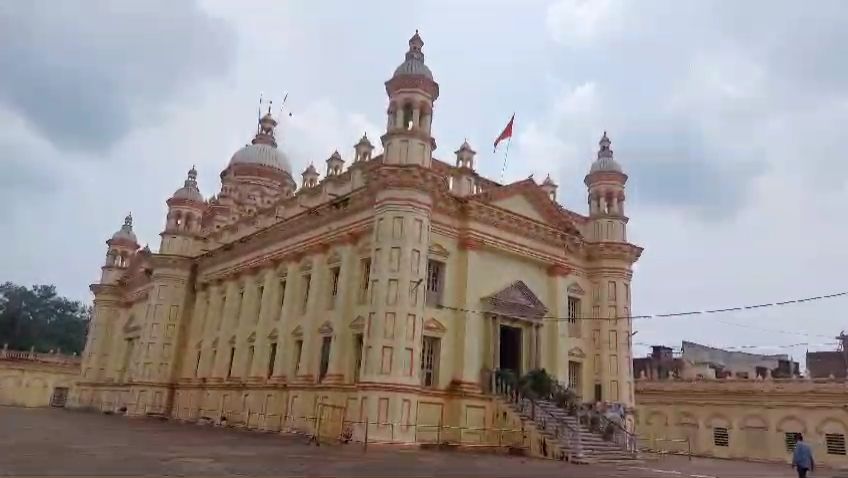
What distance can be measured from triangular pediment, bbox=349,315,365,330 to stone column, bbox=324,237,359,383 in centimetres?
42

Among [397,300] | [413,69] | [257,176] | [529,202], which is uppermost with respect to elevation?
[257,176]

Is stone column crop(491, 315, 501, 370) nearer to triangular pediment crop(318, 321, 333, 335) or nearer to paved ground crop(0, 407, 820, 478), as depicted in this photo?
paved ground crop(0, 407, 820, 478)

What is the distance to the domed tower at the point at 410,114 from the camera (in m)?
24.2

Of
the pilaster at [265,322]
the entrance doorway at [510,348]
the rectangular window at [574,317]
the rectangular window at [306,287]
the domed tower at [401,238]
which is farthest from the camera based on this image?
the pilaster at [265,322]

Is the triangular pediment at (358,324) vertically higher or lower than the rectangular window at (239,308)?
lower

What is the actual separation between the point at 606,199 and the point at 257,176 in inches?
1020

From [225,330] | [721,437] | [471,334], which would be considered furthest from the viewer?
[721,437]

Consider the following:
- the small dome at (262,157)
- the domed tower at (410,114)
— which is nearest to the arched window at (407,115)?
the domed tower at (410,114)

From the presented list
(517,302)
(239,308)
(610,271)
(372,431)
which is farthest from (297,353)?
(610,271)

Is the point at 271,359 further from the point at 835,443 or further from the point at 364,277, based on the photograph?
the point at 835,443

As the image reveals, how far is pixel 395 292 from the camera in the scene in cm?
2242

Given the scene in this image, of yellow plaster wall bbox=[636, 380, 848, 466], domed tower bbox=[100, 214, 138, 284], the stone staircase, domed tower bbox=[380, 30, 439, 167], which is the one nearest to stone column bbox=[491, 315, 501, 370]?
the stone staircase

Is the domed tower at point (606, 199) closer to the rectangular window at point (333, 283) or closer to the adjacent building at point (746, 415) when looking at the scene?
the adjacent building at point (746, 415)

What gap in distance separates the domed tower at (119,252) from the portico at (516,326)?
34.1 meters
